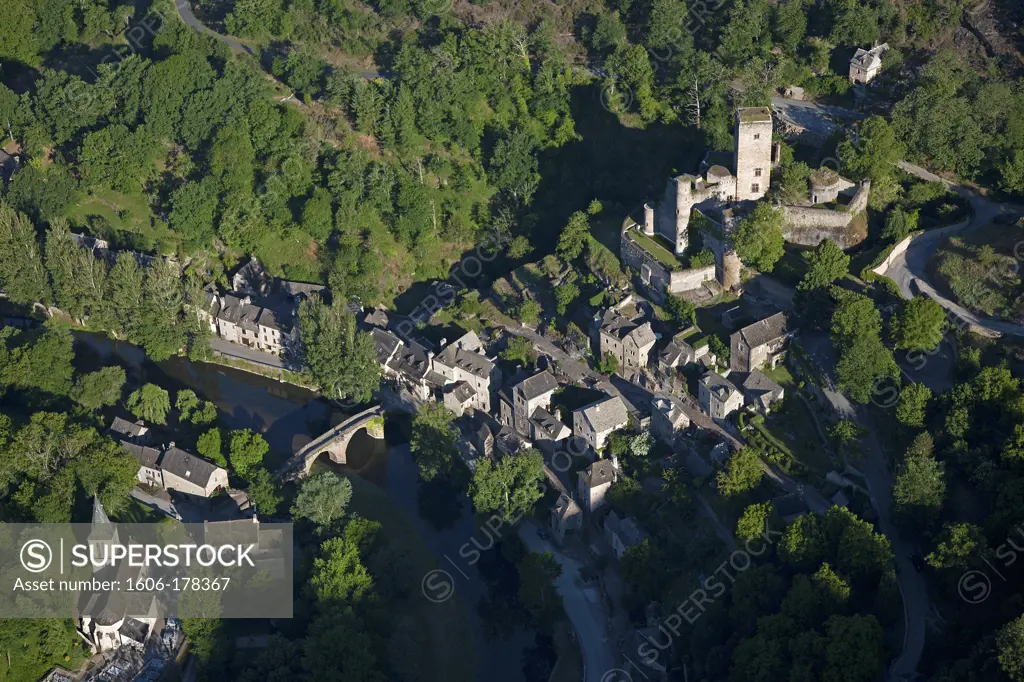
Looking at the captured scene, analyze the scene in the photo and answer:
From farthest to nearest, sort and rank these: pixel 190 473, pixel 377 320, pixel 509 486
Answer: pixel 377 320 → pixel 190 473 → pixel 509 486

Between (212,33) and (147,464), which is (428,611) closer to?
(147,464)

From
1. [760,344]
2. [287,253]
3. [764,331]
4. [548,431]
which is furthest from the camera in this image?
[287,253]

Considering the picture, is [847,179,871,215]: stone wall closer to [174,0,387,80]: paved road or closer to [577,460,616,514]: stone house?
[577,460,616,514]: stone house

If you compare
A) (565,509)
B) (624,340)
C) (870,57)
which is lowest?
(565,509)

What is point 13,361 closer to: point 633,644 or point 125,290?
point 125,290

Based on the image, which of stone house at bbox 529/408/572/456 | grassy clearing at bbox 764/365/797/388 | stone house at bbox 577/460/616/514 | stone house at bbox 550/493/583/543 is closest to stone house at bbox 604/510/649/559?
stone house at bbox 577/460/616/514

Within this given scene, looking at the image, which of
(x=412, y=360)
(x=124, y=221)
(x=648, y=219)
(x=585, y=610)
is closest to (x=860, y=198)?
(x=648, y=219)

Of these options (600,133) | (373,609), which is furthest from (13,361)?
(600,133)
